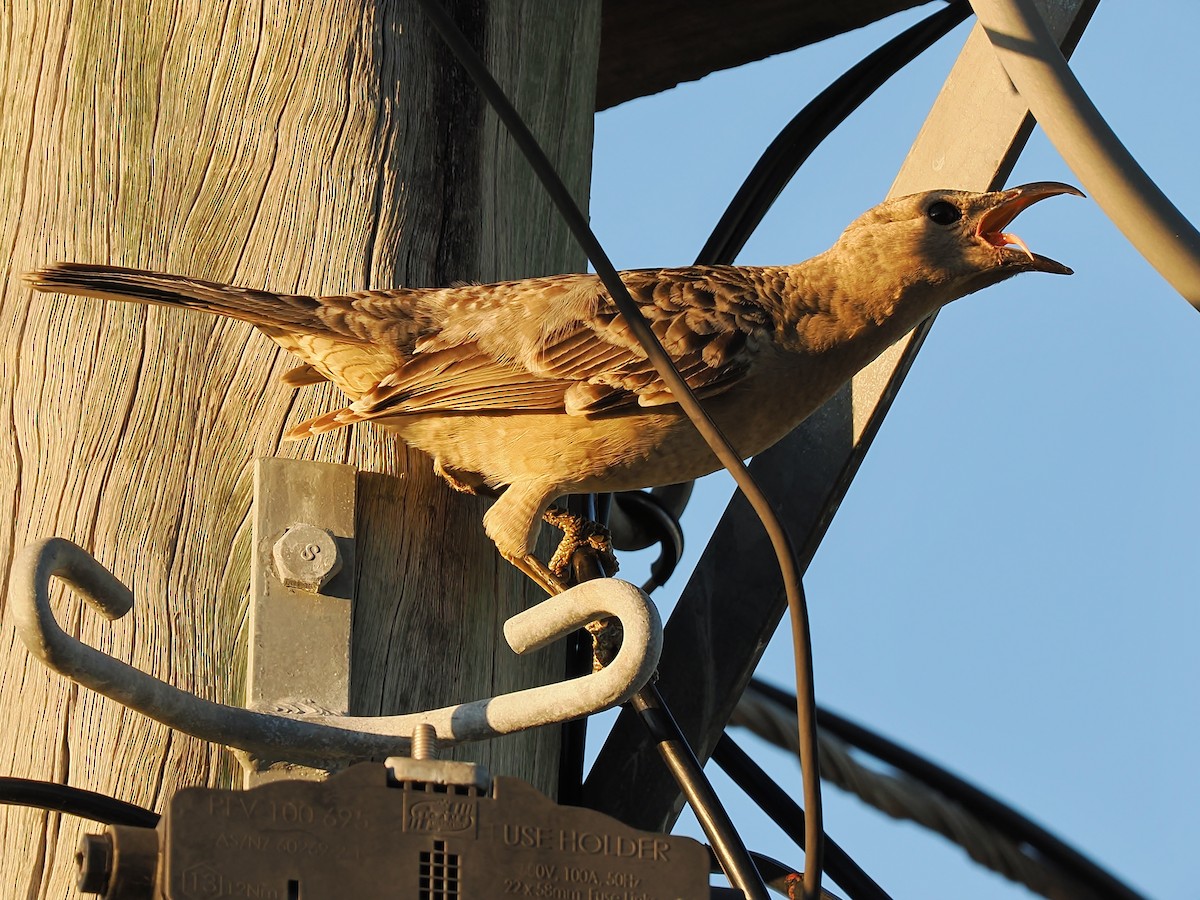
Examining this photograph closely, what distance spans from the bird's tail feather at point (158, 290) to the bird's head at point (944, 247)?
164cm

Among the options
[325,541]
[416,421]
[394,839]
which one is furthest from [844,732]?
[394,839]

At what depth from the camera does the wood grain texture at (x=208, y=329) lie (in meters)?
2.97

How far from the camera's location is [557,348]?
13.2 ft

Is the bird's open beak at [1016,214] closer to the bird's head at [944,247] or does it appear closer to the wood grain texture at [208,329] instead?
the bird's head at [944,247]

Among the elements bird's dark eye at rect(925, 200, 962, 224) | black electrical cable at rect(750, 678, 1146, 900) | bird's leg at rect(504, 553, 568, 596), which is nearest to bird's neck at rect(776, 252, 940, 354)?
bird's dark eye at rect(925, 200, 962, 224)

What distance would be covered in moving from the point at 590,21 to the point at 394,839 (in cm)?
258

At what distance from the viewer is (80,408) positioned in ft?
10.3

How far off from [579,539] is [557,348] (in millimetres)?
446

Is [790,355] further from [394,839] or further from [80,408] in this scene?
[394,839]

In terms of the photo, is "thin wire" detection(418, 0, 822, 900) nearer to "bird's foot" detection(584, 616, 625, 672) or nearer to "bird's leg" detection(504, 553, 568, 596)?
"bird's leg" detection(504, 553, 568, 596)

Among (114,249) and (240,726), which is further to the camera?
(114,249)

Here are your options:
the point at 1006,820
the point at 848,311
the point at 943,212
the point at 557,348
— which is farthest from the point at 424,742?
the point at 1006,820

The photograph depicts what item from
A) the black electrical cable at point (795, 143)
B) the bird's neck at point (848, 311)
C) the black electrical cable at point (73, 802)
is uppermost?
the black electrical cable at point (795, 143)

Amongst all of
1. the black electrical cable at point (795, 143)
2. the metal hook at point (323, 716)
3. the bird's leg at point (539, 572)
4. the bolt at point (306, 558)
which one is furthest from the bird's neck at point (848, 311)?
the metal hook at point (323, 716)
